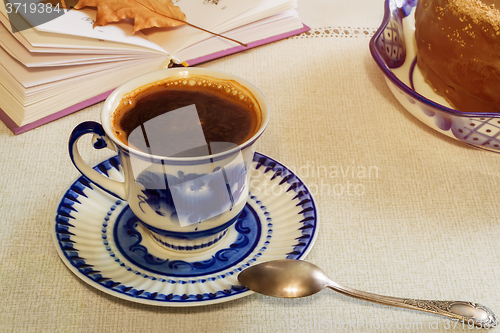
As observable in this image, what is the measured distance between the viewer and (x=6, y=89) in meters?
0.75

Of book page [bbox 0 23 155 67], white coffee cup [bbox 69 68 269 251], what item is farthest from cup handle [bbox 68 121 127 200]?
book page [bbox 0 23 155 67]

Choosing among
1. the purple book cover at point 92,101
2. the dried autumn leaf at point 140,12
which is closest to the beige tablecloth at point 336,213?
the purple book cover at point 92,101

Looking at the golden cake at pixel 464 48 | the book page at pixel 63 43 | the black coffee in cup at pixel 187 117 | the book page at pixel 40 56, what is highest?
the golden cake at pixel 464 48

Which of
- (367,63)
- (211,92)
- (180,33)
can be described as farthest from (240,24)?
(211,92)

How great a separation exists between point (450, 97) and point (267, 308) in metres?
0.48

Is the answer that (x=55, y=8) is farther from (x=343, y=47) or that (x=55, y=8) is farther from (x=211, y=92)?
(x=343, y=47)

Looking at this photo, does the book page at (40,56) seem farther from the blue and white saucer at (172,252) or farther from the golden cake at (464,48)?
the golden cake at (464,48)

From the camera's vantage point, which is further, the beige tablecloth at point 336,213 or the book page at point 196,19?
the book page at point 196,19

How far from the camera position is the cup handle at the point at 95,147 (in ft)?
1.57

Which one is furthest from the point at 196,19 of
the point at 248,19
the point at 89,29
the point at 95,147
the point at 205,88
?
the point at 95,147

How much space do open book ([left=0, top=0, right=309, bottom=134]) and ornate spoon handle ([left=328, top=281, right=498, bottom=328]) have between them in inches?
22.1

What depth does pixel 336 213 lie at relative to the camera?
23.0 inches

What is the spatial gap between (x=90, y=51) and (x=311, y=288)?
1.89 feet

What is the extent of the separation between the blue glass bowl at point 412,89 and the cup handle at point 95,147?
453mm
